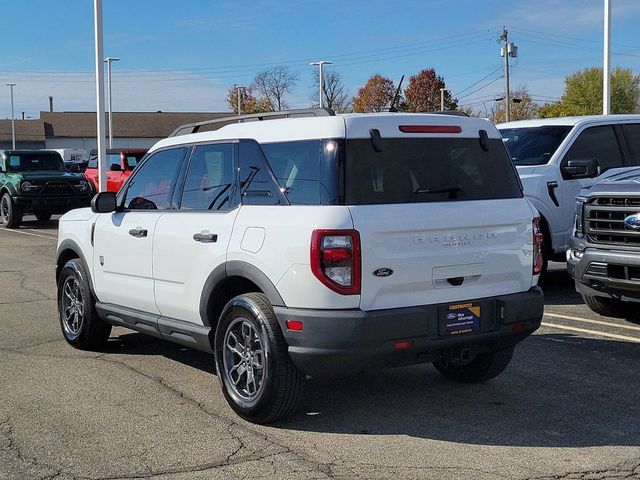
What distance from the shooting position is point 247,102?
82.9 meters

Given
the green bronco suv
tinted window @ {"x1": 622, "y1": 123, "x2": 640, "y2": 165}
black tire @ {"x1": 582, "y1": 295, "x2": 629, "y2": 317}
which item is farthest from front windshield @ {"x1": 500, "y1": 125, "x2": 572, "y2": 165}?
the green bronco suv

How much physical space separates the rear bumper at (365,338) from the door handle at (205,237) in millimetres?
804

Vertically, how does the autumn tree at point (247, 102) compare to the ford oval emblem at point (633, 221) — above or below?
above

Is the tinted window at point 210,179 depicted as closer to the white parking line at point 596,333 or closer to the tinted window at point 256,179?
the tinted window at point 256,179

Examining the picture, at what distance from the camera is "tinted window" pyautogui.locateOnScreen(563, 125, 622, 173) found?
10125 mm

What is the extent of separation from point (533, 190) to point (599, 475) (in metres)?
5.83

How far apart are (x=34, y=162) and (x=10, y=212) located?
6.35 ft

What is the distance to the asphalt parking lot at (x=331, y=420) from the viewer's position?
439 cm

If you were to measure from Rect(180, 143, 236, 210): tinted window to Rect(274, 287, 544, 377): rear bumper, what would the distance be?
3.58 feet

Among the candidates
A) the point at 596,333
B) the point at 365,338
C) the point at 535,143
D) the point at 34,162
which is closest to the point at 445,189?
the point at 365,338

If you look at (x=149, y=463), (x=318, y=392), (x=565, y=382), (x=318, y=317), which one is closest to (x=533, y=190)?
(x=565, y=382)

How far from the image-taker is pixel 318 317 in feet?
15.2

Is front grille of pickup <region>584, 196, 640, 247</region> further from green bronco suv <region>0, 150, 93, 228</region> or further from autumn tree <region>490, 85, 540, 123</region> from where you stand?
autumn tree <region>490, 85, 540, 123</region>

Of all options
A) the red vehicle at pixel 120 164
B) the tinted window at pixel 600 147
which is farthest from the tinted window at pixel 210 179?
the red vehicle at pixel 120 164
